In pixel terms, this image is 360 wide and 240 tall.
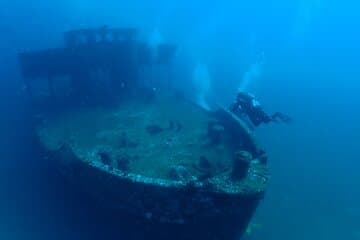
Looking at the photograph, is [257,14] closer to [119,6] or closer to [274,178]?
[119,6]

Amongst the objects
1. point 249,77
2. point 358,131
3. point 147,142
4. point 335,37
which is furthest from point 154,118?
point 335,37

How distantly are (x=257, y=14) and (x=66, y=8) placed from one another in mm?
60184

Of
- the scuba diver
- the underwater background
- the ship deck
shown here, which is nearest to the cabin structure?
the ship deck

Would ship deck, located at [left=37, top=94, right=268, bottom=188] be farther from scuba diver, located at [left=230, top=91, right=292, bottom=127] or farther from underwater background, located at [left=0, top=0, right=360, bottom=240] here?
underwater background, located at [left=0, top=0, right=360, bottom=240]

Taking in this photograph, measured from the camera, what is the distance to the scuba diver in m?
14.0

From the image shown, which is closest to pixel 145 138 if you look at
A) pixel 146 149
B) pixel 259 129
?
pixel 146 149

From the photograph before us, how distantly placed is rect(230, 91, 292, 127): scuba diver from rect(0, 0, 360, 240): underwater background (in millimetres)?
4346

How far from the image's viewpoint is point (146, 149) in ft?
43.0

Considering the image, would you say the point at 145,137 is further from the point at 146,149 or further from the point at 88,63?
the point at 88,63

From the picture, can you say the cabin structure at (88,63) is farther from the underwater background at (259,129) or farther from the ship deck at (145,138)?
the underwater background at (259,129)

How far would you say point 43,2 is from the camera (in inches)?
1849

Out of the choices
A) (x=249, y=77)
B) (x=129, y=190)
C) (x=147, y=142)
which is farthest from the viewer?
(x=249, y=77)

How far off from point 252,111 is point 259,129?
10039mm

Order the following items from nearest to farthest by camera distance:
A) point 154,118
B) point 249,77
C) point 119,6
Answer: point 154,118
point 249,77
point 119,6
